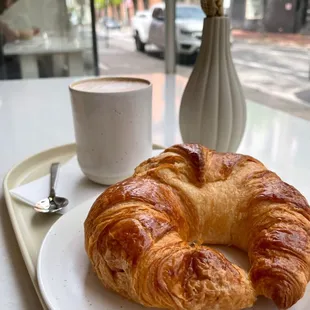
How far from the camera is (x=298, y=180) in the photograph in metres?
0.76

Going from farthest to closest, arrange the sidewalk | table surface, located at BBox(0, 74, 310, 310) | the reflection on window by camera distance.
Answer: the reflection on window < the sidewalk < table surface, located at BBox(0, 74, 310, 310)

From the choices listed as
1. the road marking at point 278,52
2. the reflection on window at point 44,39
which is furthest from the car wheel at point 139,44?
the road marking at point 278,52

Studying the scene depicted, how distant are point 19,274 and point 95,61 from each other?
104 inches

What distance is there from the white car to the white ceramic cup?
1225mm

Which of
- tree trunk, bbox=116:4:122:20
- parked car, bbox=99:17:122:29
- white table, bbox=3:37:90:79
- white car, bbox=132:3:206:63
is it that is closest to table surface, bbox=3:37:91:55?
white table, bbox=3:37:90:79

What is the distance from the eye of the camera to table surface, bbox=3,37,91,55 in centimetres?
266

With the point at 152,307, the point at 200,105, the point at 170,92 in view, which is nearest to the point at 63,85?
the point at 170,92

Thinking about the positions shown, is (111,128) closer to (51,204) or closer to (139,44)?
(51,204)

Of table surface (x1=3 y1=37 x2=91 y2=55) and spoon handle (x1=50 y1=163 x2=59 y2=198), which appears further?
table surface (x1=3 y1=37 x2=91 y2=55)

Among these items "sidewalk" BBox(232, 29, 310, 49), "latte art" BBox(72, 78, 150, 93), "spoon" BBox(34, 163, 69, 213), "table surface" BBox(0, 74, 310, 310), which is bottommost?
"table surface" BBox(0, 74, 310, 310)

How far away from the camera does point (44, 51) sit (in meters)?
2.77

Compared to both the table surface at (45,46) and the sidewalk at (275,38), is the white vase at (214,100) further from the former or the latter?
the table surface at (45,46)

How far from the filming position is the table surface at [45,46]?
2.66 metres

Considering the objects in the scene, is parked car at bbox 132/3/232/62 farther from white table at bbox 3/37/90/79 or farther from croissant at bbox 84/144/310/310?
croissant at bbox 84/144/310/310
